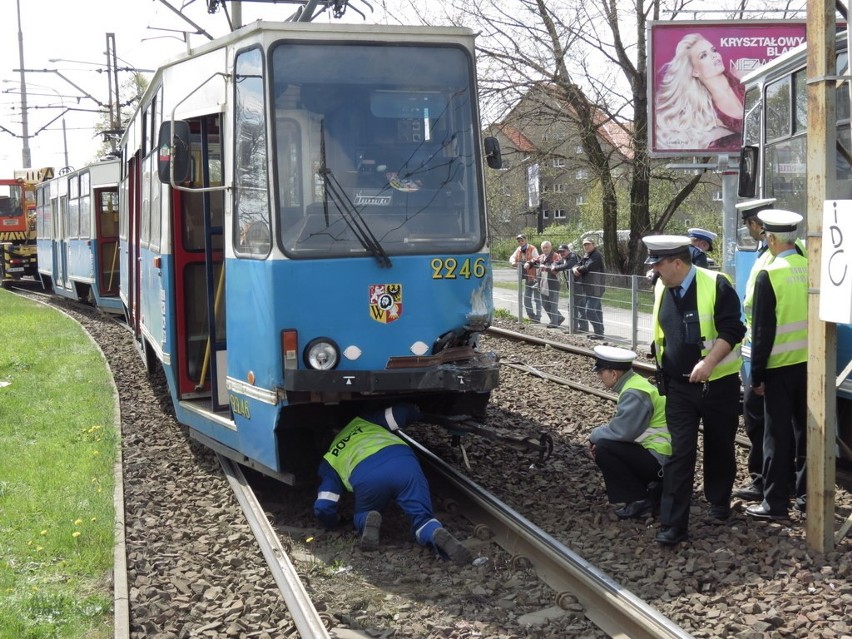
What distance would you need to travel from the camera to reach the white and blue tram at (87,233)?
20.0 meters

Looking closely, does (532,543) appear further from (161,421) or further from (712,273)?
(161,421)

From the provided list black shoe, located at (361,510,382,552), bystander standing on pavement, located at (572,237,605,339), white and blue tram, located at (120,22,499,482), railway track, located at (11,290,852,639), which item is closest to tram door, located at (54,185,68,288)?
bystander standing on pavement, located at (572,237,605,339)

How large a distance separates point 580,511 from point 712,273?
1.82m

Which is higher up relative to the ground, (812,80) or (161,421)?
(812,80)

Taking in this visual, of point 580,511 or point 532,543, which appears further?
point 580,511

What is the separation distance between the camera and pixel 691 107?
19.8 m

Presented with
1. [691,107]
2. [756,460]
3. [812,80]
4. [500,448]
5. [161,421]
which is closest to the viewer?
[812,80]

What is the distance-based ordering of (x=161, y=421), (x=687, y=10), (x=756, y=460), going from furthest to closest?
(x=687, y=10) < (x=161, y=421) < (x=756, y=460)

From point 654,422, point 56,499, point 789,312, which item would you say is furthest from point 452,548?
point 56,499

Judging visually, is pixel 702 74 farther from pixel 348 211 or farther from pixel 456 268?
pixel 348 211

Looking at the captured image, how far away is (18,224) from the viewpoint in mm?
33875

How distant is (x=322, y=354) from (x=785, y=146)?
4104mm

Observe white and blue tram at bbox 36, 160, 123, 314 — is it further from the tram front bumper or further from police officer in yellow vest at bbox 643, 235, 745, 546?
police officer in yellow vest at bbox 643, 235, 745, 546

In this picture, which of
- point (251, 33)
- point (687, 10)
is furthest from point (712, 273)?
point (687, 10)
